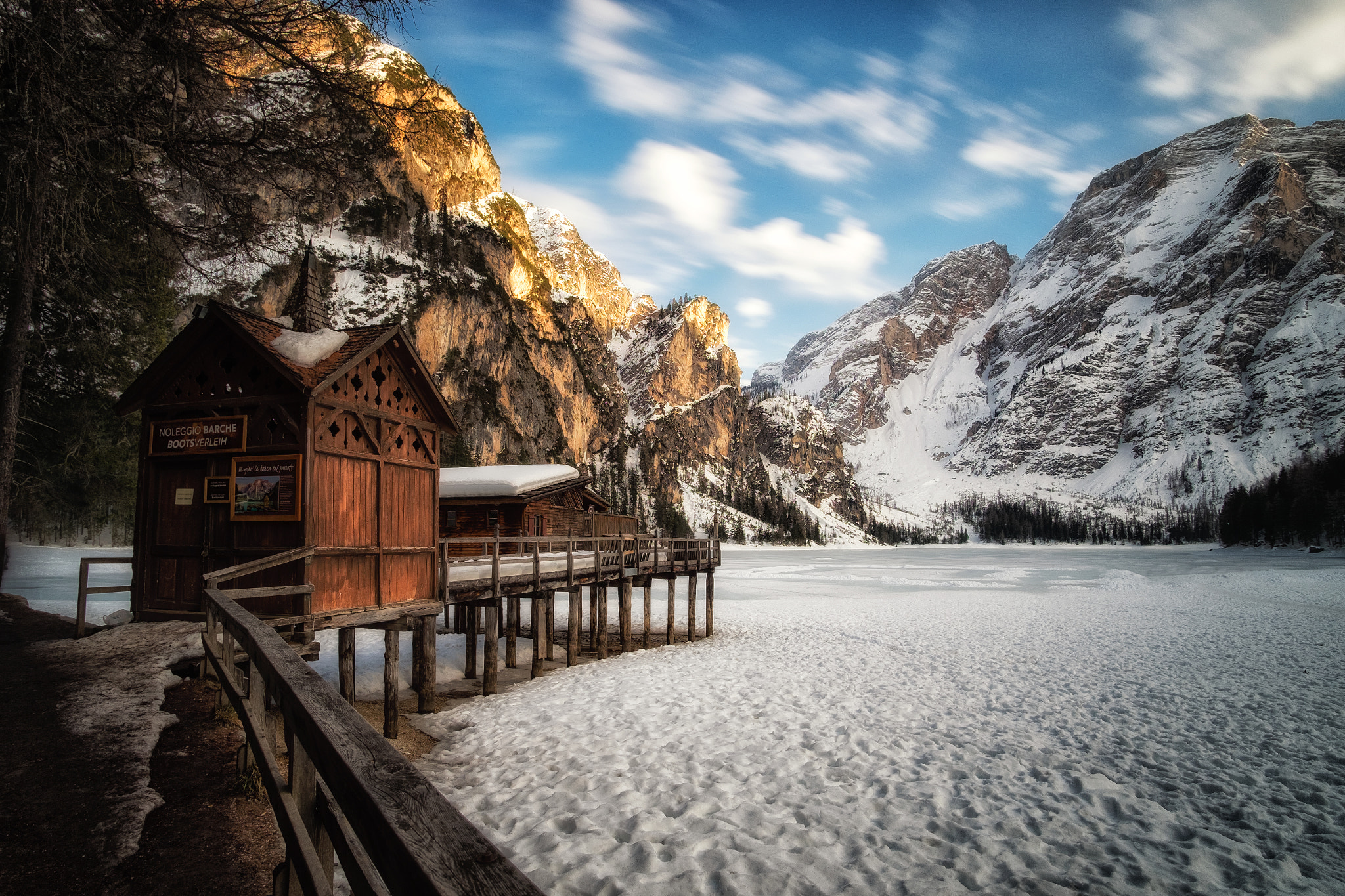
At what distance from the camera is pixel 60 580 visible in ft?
137

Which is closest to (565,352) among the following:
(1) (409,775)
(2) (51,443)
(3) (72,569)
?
(3) (72,569)

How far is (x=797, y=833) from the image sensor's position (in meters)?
8.20

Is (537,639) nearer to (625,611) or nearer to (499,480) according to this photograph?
(625,611)

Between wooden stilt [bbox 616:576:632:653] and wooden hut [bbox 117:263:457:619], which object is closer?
wooden hut [bbox 117:263:457:619]

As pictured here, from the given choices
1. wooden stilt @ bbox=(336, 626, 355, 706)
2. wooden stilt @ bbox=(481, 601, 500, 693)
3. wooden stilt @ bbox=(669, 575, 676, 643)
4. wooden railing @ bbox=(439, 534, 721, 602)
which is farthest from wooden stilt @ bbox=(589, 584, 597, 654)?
wooden stilt @ bbox=(336, 626, 355, 706)

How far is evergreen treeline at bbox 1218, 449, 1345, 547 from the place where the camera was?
10119 cm

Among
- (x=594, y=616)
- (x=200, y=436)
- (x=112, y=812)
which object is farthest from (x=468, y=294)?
(x=112, y=812)

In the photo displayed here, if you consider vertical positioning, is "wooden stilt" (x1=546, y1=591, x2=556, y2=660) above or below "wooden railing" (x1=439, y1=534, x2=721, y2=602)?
below

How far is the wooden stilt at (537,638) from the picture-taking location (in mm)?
18000

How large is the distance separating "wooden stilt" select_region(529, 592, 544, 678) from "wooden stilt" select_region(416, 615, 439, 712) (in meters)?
3.31

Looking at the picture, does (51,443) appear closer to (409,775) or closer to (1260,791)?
(409,775)

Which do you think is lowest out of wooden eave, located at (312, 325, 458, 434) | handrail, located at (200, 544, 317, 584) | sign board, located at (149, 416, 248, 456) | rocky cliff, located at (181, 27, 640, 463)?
handrail, located at (200, 544, 317, 584)

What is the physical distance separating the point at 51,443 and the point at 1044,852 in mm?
25761

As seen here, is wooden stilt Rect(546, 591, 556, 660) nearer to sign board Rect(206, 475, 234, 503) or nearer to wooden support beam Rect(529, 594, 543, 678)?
wooden support beam Rect(529, 594, 543, 678)
